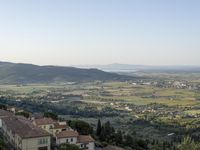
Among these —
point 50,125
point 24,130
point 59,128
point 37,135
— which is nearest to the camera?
point 37,135

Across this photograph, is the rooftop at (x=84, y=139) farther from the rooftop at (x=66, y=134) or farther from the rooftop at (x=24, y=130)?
the rooftop at (x=24, y=130)

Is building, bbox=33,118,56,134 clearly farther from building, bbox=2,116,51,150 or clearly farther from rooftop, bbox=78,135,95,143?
building, bbox=2,116,51,150

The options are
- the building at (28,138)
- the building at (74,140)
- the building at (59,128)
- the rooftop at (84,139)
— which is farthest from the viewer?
the building at (59,128)

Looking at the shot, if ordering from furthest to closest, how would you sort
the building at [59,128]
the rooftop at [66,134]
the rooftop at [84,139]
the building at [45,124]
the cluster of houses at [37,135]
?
the building at [45,124] < the building at [59,128] < the rooftop at [84,139] < the rooftop at [66,134] < the cluster of houses at [37,135]

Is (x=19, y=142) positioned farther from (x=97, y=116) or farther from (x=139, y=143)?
(x=97, y=116)

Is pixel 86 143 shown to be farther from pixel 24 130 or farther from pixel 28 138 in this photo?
pixel 28 138

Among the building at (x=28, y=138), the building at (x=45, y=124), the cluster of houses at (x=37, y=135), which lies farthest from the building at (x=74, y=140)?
the building at (x=28, y=138)

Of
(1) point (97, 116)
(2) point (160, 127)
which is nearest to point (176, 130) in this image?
(2) point (160, 127)

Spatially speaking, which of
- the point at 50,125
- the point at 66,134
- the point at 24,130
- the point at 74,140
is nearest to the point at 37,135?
the point at 24,130

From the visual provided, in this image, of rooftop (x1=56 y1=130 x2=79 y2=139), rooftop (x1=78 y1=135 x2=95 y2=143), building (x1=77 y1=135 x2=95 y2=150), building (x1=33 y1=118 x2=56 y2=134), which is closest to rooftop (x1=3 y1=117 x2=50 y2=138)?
rooftop (x1=56 y1=130 x2=79 y2=139)
